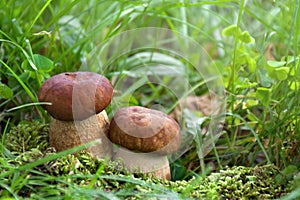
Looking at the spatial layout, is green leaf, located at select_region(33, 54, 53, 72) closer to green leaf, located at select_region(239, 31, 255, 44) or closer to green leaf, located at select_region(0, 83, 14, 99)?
green leaf, located at select_region(0, 83, 14, 99)

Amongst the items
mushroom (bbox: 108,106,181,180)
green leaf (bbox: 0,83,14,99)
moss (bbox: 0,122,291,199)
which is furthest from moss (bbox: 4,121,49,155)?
mushroom (bbox: 108,106,181,180)

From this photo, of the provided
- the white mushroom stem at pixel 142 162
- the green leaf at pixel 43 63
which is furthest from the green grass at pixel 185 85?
the white mushroom stem at pixel 142 162

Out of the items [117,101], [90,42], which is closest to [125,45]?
[90,42]

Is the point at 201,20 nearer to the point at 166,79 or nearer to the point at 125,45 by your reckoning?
the point at 166,79

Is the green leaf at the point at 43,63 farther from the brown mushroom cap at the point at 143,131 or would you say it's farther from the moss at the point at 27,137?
the brown mushroom cap at the point at 143,131

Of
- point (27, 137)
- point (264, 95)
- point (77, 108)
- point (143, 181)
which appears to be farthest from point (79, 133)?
point (264, 95)
